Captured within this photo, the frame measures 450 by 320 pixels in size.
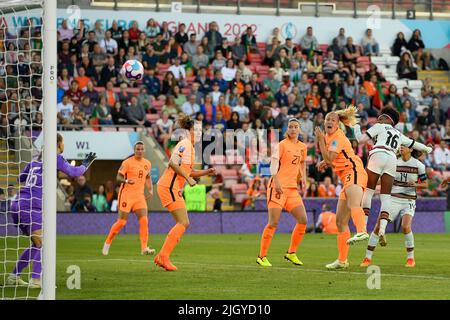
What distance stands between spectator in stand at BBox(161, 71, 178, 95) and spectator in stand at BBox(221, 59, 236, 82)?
73.7 inches

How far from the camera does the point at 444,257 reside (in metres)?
21.2

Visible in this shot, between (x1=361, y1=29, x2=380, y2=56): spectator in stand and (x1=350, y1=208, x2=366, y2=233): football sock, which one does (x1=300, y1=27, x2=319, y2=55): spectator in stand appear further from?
(x1=350, y1=208, x2=366, y2=233): football sock

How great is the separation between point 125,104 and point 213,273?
60.2ft

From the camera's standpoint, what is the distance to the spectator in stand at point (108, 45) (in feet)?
119

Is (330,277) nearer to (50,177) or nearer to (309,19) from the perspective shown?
(50,177)

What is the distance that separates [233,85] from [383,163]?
64.6 ft

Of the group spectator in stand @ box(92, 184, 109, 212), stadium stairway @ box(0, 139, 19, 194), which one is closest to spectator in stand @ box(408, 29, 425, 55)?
spectator in stand @ box(92, 184, 109, 212)

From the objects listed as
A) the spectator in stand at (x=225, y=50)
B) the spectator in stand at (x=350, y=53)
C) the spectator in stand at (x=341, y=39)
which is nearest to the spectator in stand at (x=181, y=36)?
the spectator in stand at (x=225, y=50)

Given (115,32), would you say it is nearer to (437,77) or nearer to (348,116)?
(437,77)

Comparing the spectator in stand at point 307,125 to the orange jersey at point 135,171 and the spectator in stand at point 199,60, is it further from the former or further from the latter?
the orange jersey at point 135,171

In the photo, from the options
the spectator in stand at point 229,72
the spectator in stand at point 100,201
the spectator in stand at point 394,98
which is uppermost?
the spectator in stand at point 229,72

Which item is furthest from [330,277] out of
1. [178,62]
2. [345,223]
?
[178,62]

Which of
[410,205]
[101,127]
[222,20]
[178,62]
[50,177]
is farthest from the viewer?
[222,20]

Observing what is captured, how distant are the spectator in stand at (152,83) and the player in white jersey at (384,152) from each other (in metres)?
18.7
